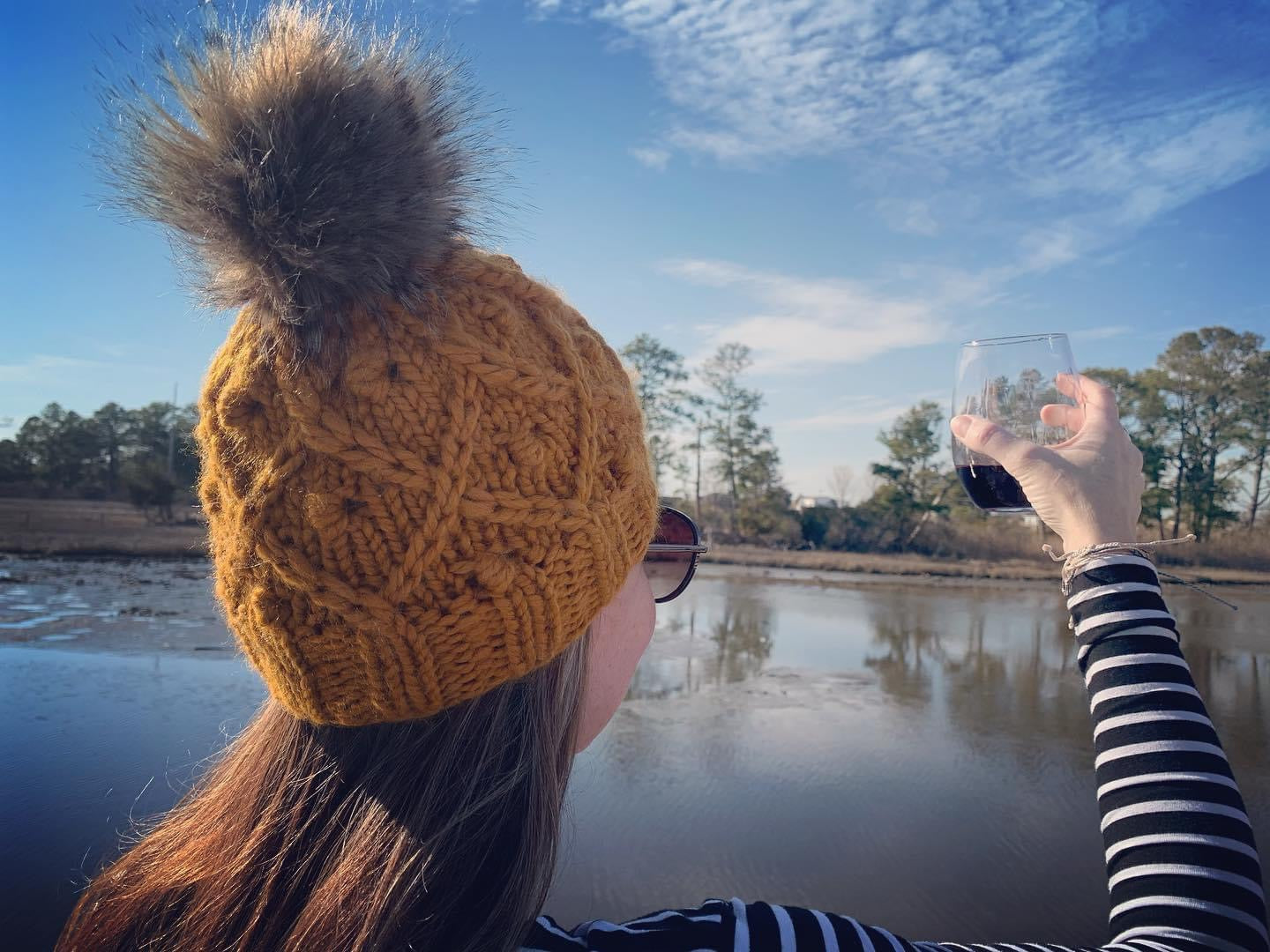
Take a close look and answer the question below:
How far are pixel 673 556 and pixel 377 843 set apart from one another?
1.00 meters

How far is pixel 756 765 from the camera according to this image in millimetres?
4270

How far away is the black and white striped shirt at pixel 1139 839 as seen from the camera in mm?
1131

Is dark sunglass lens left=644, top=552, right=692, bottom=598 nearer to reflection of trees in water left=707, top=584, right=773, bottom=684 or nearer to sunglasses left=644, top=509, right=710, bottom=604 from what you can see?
sunglasses left=644, top=509, right=710, bottom=604

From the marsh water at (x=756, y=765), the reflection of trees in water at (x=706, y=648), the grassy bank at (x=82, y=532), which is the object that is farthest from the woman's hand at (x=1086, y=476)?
the grassy bank at (x=82, y=532)

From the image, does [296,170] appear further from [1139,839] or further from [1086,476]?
[1139,839]

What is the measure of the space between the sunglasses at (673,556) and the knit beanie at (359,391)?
24.4 inches

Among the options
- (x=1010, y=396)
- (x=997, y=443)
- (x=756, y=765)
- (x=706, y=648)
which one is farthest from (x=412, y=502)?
(x=706, y=648)

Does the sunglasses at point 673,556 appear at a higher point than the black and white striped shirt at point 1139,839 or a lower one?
higher

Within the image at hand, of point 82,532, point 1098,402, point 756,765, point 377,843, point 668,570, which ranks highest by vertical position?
point 1098,402

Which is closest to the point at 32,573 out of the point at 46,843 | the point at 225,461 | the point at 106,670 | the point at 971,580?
the point at 106,670

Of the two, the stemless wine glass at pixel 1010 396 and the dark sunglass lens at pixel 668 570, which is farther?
the dark sunglass lens at pixel 668 570

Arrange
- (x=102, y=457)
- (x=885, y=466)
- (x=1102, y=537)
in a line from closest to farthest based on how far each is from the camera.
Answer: (x=1102, y=537), (x=102, y=457), (x=885, y=466)

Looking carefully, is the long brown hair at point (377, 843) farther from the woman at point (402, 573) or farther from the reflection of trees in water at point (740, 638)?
the reflection of trees in water at point (740, 638)

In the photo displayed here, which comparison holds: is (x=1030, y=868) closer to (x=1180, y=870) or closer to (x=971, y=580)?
(x=1180, y=870)
